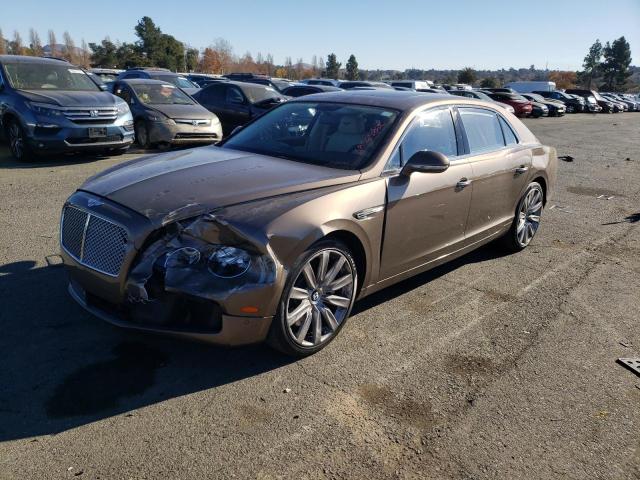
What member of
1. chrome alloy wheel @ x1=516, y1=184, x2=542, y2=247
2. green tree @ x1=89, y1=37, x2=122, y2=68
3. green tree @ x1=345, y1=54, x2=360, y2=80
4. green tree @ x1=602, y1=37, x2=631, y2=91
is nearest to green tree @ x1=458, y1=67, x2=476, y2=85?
green tree @ x1=345, y1=54, x2=360, y2=80

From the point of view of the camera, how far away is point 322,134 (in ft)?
14.4

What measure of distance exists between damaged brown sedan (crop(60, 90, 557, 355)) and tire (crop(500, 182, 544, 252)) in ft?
2.47

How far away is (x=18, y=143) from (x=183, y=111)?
324 cm

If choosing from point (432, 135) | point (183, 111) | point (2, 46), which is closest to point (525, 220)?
point (432, 135)

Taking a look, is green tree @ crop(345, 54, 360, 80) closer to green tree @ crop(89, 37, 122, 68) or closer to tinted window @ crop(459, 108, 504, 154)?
green tree @ crop(89, 37, 122, 68)

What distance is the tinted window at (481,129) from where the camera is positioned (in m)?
4.88

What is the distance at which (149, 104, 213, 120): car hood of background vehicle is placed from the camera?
11067mm

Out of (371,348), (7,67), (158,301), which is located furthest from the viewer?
(7,67)

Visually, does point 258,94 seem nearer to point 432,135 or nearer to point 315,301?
point 432,135

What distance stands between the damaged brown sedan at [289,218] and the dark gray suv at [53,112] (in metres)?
5.30

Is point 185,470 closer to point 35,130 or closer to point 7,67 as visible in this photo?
point 35,130

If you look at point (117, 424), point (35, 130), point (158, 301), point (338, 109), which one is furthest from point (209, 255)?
point (35, 130)

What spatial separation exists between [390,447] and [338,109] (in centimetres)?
280

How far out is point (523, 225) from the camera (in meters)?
5.97
